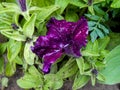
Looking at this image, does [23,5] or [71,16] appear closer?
[23,5]

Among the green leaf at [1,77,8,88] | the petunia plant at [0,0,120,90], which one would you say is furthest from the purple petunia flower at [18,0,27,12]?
the green leaf at [1,77,8,88]

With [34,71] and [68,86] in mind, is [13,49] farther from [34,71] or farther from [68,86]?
[68,86]

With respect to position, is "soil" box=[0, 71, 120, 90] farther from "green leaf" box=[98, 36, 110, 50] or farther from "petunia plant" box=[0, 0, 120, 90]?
"green leaf" box=[98, 36, 110, 50]

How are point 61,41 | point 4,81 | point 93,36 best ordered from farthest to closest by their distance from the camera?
point 4,81
point 93,36
point 61,41

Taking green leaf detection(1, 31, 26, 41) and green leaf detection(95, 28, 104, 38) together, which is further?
green leaf detection(95, 28, 104, 38)

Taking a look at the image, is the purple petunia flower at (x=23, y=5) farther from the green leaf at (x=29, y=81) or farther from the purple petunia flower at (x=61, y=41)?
the green leaf at (x=29, y=81)

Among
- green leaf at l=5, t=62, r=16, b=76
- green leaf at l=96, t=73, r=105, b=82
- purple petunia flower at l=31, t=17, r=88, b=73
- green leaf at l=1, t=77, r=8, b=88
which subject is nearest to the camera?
purple petunia flower at l=31, t=17, r=88, b=73

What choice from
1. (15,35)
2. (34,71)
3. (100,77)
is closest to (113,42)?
(100,77)

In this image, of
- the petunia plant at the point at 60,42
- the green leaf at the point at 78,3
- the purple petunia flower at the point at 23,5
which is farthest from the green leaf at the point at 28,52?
the green leaf at the point at 78,3
